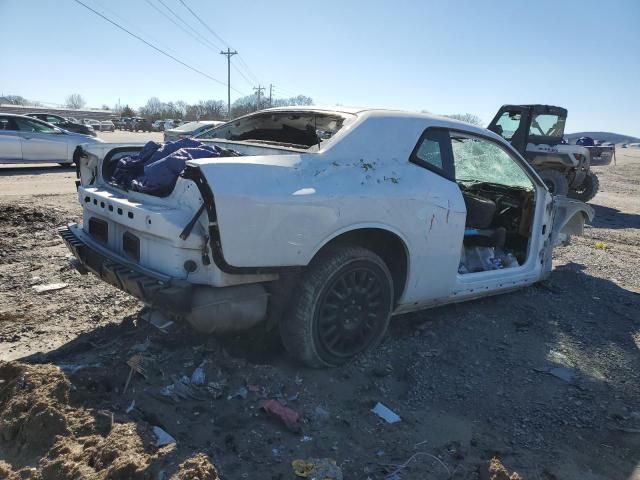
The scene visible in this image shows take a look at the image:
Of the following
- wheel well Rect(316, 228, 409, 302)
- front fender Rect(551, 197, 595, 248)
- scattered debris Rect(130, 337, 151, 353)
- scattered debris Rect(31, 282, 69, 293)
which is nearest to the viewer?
scattered debris Rect(130, 337, 151, 353)

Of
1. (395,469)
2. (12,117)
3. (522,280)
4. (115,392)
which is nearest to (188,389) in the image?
(115,392)

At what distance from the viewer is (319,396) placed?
3.00 meters

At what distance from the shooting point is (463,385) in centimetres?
332

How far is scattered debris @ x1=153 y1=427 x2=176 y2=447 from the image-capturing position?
7.78 ft

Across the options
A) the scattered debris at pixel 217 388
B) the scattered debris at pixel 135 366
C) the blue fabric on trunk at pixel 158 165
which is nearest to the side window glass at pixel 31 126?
the blue fabric on trunk at pixel 158 165

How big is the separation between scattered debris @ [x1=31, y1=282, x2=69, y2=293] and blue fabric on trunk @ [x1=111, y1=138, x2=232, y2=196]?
1.42 m

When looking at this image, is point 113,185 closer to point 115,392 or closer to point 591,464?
point 115,392

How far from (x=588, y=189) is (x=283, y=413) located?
38.6 feet

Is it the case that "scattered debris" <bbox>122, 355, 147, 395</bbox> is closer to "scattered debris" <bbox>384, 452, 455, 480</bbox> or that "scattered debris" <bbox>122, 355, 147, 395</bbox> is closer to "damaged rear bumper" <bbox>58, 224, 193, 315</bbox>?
"damaged rear bumper" <bbox>58, 224, 193, 315</bbox>

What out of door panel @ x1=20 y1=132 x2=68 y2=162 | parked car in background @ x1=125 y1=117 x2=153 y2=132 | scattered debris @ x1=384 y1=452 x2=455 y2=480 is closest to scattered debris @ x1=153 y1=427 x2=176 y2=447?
scattered debris @ x1=384 y1=452 x2=455 y2=480

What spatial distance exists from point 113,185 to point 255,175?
132cm

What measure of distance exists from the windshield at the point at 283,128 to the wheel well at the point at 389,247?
0.73 m

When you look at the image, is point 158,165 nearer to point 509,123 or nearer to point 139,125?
point 509,123

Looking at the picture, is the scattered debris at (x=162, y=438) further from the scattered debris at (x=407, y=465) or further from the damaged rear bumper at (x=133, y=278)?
the scattered debris at (x=407, y=465)
